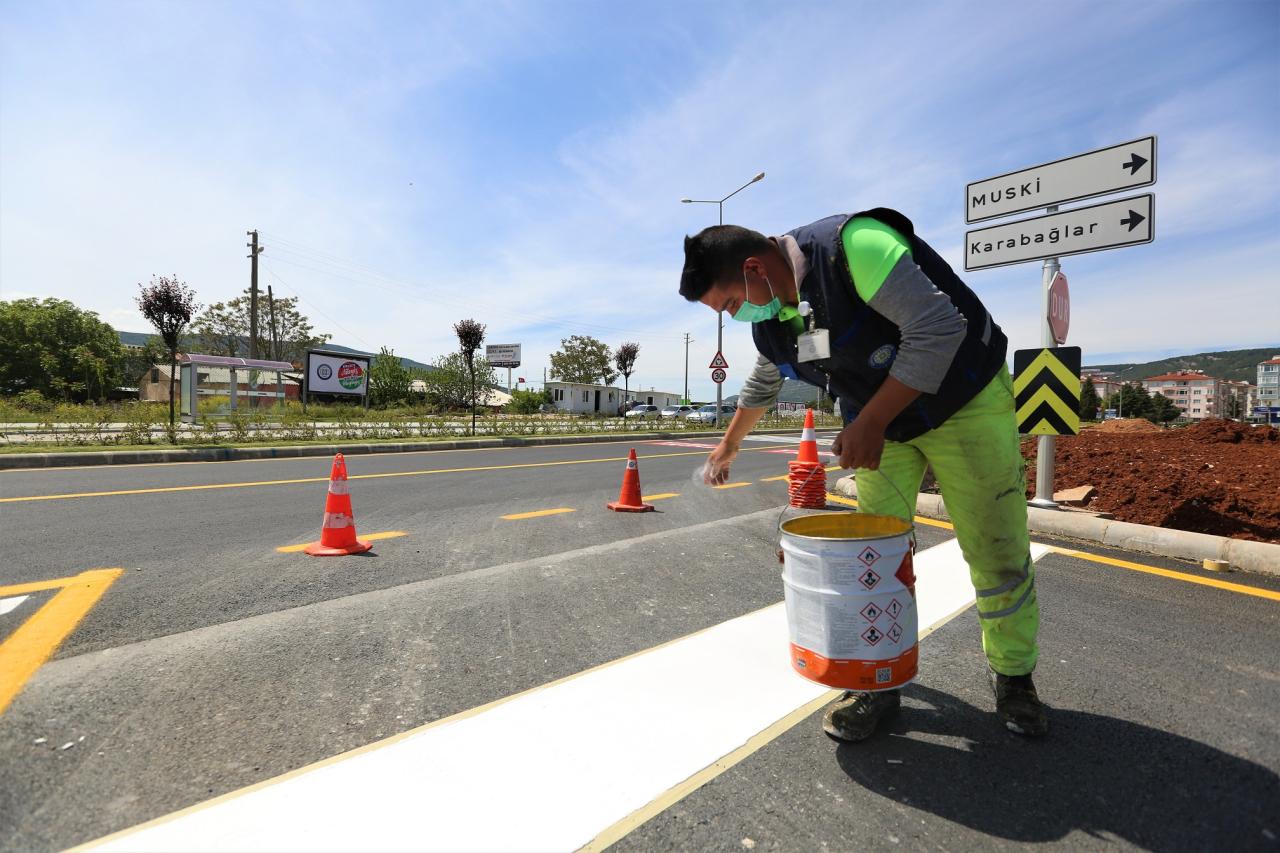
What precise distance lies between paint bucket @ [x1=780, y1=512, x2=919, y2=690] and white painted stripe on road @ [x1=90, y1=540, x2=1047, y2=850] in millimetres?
401

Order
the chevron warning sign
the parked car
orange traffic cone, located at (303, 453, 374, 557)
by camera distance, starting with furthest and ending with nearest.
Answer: the parked car → the chevron warning sign → orange traffic cone, located at (303, 453, 374, 557)

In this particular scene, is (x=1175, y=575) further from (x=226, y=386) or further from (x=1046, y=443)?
(x=226, y=386)

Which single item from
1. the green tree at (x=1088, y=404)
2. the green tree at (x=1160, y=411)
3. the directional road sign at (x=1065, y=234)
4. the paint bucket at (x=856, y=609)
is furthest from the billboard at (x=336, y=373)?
the green tree at (x=1160, y=411)

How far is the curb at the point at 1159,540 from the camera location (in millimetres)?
3783

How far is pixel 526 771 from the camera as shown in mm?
1739

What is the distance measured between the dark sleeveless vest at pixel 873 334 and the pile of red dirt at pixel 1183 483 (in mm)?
4029

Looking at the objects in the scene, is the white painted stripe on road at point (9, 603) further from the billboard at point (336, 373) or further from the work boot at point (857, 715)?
the billboard at point (336, 373)

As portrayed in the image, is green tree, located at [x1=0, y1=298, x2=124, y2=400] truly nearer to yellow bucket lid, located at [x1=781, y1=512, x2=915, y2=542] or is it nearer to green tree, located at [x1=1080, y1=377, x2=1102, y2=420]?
yellow bucket lid, located at [x1=781, y1=512, x2=915, y2=542]

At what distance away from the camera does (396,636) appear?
2.66 metres

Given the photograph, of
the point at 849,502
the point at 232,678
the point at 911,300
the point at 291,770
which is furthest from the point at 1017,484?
the point at 849,502

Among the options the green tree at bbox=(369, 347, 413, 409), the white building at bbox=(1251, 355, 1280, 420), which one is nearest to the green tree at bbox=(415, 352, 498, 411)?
the green tree at bbox=(369, 347, 413, 409)

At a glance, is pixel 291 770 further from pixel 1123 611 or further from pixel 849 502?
pixel 849 502

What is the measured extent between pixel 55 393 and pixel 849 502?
5897 centimetres

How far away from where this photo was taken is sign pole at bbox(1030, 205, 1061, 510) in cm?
529
